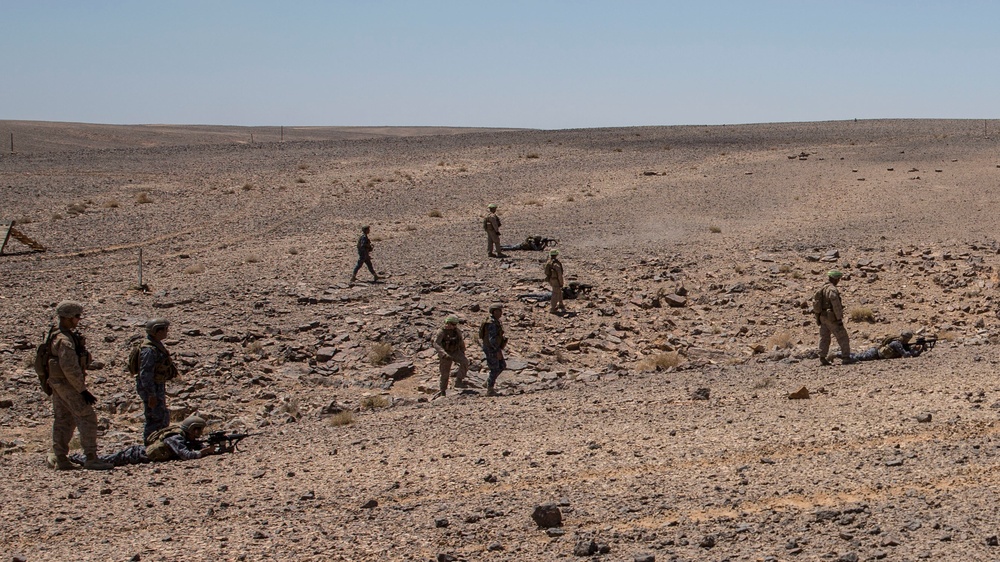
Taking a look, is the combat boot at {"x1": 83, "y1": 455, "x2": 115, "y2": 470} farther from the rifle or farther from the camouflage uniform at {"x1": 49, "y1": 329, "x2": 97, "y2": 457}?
the rifle

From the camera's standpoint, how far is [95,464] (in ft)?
35.2

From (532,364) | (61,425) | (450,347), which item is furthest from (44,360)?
(532,364)

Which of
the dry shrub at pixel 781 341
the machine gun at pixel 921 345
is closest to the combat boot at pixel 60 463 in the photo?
the machine gun at pixel 921 345

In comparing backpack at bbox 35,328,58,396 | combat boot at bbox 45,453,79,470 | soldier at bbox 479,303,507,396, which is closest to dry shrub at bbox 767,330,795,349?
soldier at bbox 479,303,507,396

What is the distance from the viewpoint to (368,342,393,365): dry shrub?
17797mm

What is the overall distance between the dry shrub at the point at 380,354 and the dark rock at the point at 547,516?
9.67 meters

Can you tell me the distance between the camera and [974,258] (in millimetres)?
A: 24078

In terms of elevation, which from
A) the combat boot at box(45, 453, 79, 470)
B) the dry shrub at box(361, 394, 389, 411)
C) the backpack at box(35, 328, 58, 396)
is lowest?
the dry shrub at box(361, 394, 389, 411)

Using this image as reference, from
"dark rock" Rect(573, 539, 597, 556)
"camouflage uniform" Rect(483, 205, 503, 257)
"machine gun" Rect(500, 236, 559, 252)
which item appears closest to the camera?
"dark rock" Rect(573, 539, 597, 556)

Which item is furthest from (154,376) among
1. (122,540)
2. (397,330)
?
(397,330)

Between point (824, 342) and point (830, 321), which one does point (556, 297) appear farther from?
point (830, 321)

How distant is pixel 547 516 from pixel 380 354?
9.80 metres

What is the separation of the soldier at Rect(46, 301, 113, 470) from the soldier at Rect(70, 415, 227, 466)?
0.15 metres

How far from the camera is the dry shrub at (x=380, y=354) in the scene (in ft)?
58.4
